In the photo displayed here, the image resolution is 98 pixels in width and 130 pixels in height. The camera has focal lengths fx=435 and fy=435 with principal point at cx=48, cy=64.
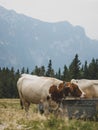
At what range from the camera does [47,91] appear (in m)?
22.3

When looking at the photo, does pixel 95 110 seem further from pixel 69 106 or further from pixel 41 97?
pixel 41 97

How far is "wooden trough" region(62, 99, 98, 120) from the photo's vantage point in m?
21.5

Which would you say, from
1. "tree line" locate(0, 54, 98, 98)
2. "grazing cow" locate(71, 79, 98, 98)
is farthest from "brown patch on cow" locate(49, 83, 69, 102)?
"tree line" locate(0, 54, 98, 98)

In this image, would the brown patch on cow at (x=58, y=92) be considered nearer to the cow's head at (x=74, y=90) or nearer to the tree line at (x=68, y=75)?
the cow's head at (x=74, y=90)

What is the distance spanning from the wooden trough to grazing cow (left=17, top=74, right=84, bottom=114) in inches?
22.0

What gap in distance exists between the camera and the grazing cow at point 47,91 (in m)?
22.1

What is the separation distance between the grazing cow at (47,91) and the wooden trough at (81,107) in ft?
1.84

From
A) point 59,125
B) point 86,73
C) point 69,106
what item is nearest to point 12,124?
point 59,125

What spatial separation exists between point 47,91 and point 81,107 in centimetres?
194

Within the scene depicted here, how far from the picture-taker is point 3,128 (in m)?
15.3

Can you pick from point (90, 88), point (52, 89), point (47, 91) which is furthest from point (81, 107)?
point (90, 88)

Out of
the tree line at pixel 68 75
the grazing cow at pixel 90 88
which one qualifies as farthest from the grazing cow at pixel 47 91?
the tree line at pixel 68 75

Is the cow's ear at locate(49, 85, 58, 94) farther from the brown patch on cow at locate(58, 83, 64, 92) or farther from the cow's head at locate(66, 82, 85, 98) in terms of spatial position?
the cow's head at locate(66, 82, 85, 98)

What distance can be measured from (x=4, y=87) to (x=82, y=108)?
128 m
